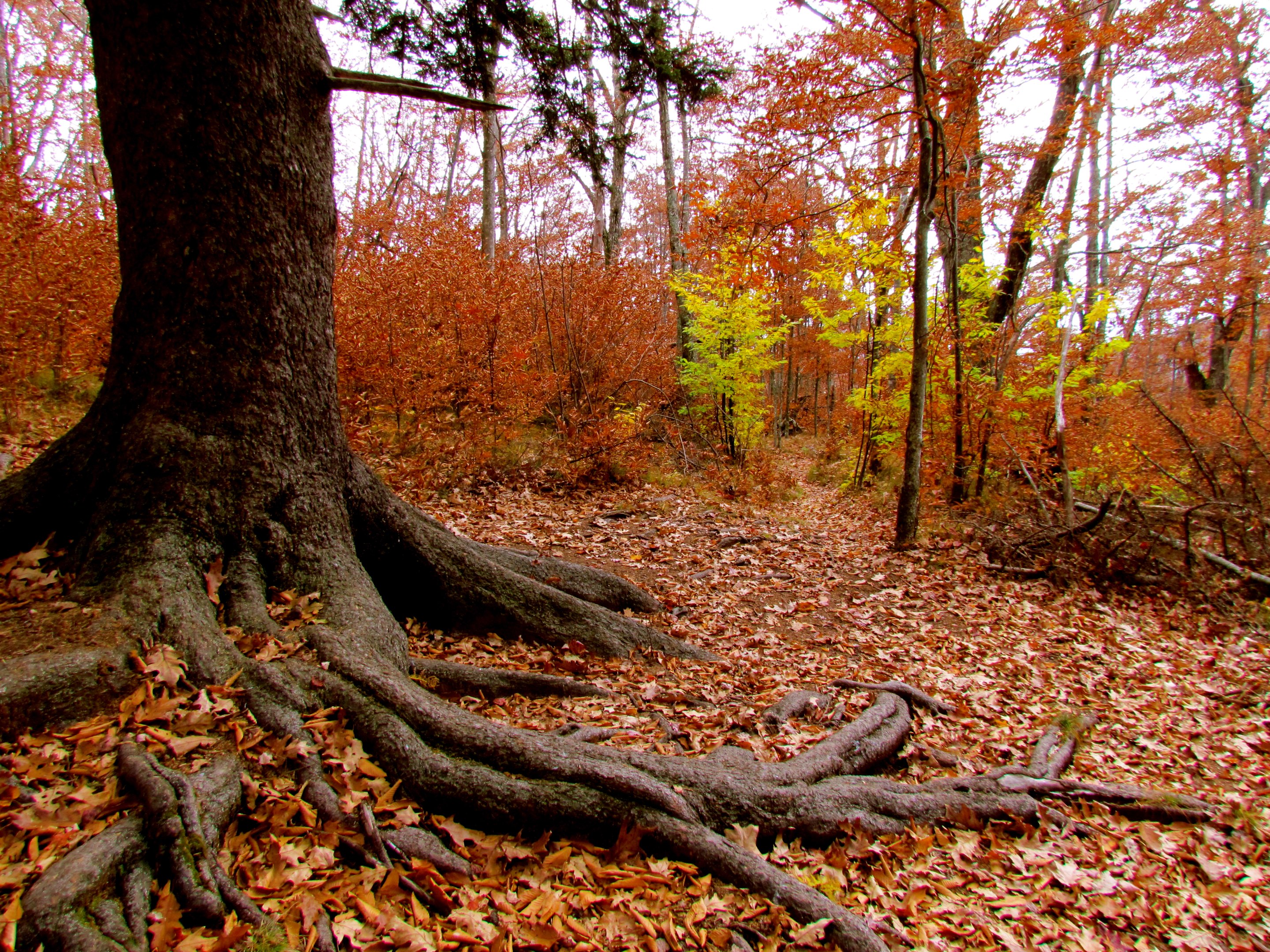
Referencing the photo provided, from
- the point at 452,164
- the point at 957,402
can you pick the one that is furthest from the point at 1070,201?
the point at 452,164

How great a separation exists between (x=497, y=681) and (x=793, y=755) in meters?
1.84

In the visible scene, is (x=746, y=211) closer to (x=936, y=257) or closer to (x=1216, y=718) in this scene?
(x=936, y=257)

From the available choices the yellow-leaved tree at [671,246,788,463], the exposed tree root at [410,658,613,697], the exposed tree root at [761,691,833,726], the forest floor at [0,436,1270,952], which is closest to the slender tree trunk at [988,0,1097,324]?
the yellow-leaved tree at [671,246,788,463]

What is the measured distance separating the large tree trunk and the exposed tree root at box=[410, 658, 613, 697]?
33 millimetres

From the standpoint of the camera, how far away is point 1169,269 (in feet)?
48.3

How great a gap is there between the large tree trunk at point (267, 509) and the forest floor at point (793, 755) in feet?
0.35

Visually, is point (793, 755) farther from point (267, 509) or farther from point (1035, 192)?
point (1035, 192)

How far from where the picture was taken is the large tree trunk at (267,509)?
8.13 ft

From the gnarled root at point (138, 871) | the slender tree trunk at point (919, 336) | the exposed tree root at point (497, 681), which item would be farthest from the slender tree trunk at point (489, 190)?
the gnarled root at point (138, 871)

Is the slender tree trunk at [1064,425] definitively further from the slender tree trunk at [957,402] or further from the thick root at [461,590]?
the thick root at [461,590]

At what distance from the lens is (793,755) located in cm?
342

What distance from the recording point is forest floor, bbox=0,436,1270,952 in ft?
6.45

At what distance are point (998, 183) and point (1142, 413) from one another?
15.5ft

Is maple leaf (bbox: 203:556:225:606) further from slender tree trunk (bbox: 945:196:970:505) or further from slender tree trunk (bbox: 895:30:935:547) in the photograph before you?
slender tree trunk (bbox: 945:196:970:505)
